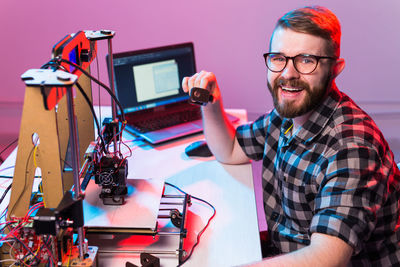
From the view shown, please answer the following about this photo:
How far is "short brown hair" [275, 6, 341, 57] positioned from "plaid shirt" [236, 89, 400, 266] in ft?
0.53

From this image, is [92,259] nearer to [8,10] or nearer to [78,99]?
[78,99]

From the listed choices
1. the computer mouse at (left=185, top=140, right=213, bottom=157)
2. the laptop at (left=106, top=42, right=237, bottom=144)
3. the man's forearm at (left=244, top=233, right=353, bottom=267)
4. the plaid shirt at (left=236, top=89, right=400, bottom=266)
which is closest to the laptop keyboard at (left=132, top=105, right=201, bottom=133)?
the laptop at (left=106, top=42, right=237, bottom=144)

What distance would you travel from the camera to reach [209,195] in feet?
5.46

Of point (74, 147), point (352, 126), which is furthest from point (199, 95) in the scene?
point (74, 147)

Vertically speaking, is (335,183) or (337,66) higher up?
(337,66)

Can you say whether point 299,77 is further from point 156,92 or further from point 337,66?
point 156,92

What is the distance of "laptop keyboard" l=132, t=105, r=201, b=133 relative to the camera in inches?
85.5

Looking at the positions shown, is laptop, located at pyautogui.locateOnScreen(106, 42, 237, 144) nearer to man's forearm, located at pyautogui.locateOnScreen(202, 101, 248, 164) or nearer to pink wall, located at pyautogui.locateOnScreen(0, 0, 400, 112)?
man's forearm, located at pyautogui.locateOnScreen(202, 101, 248, 164)

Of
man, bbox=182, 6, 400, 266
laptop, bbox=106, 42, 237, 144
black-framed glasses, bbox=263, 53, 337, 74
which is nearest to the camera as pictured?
man, bbox=182, 6, 400, 266

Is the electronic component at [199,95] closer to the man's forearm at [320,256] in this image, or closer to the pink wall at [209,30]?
the man's forearm at [320,256]

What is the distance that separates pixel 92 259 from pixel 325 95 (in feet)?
2.79

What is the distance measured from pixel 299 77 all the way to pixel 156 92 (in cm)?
97

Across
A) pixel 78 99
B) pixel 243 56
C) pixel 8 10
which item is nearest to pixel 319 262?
pixel 78 99

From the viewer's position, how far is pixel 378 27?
3.53 meters
